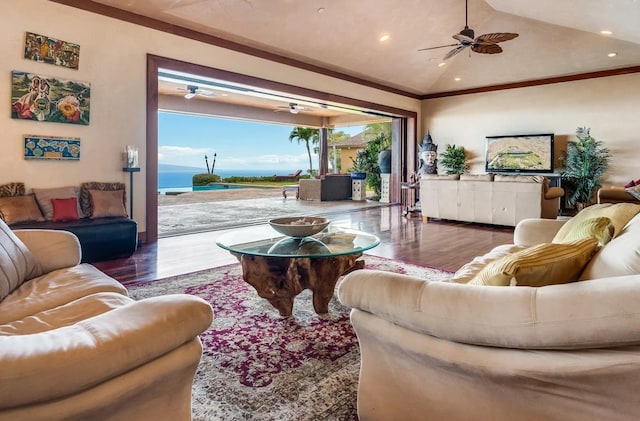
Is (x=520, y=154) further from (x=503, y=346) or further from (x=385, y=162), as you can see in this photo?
(x=503, y=346)

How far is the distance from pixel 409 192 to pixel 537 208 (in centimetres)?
318

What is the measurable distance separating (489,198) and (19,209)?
6.33m

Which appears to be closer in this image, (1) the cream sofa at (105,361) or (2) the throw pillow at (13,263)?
(1) the cream sofa at (105,361)

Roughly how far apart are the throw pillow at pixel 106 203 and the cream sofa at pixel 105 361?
122 inches

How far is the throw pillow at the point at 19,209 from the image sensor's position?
382 centimetres

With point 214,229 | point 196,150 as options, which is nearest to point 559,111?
point 214,229

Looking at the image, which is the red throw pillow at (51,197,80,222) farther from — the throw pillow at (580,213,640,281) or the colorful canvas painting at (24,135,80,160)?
the throw pillow at (580,213,640,281)

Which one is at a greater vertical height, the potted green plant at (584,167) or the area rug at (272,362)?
the potted green plant at (584,167)

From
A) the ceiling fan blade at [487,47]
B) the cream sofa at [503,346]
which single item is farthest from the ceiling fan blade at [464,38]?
the cream sofa at [503,346]

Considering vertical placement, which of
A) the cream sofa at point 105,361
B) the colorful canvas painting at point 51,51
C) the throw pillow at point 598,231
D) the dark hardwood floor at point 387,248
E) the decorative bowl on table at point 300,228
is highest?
the colorful canvas painting at point 51,51

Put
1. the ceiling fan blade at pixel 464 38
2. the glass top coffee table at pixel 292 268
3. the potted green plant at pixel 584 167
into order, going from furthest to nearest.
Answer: the potted green plant at pixel 584 167 < the ceiling fan blade at pixel 464 38 < the glass top coffee table at pixel 292 268

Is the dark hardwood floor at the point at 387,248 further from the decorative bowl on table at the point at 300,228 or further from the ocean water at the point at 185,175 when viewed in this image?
the ocean water at the point at 185,175

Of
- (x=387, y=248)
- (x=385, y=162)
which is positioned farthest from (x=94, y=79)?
(x=385, y=162)

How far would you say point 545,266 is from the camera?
3.96ft
